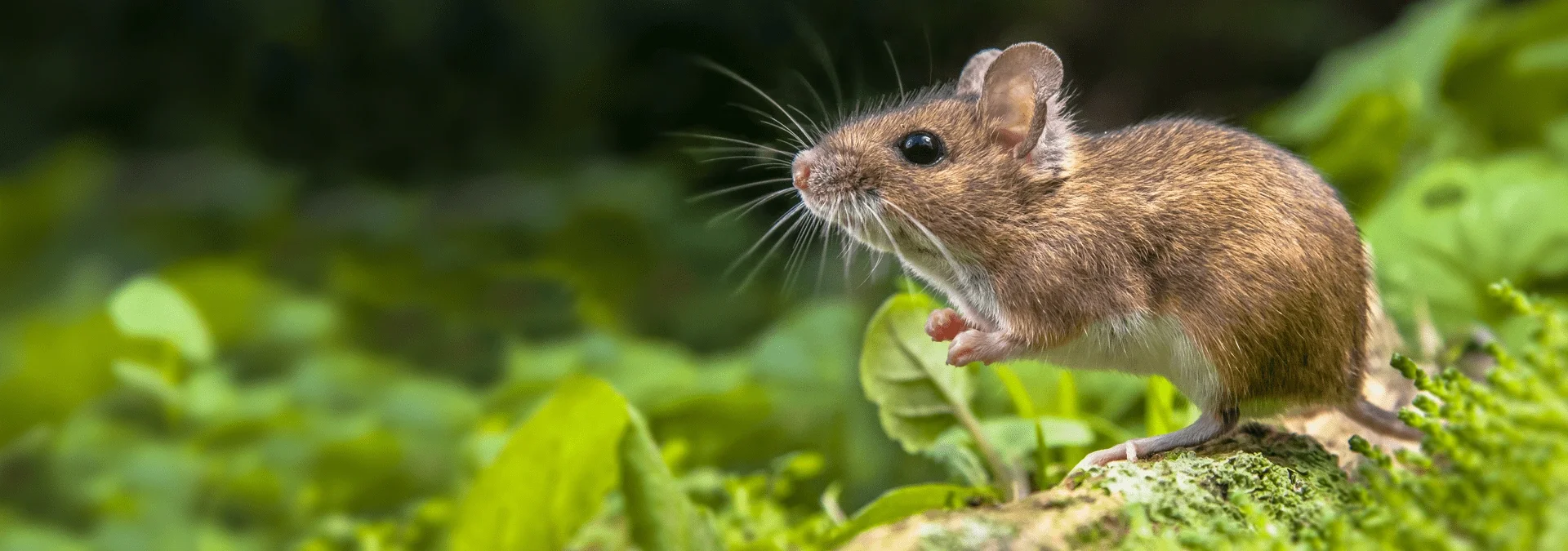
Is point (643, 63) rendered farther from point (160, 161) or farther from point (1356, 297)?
point (1356, 297)

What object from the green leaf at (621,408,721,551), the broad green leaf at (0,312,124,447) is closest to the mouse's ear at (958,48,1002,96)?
the green leaf at (621,408,721,551)

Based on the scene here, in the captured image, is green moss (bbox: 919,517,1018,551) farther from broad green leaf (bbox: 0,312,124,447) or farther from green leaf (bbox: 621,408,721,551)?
broad green leaf (bbox: 0,312,124,447)

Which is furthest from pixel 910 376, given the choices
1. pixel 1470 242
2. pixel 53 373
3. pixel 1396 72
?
pixel 53 373

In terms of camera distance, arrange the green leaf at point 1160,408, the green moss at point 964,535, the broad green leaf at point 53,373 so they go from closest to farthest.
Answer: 1. the green moss at point 964,535
2. the green leaf at point 1160,408
3. the broad green leaf at point 53,373

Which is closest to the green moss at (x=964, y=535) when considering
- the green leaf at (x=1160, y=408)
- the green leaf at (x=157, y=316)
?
the green leaf at (x=1160, y=408)

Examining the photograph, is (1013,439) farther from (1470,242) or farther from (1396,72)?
(1396,72)

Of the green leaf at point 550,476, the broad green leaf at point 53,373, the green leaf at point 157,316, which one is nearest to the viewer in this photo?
the green leaf at point 550,476

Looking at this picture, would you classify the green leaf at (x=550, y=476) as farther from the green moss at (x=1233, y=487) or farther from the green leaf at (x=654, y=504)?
the green moss at (x=1233, y=487)
